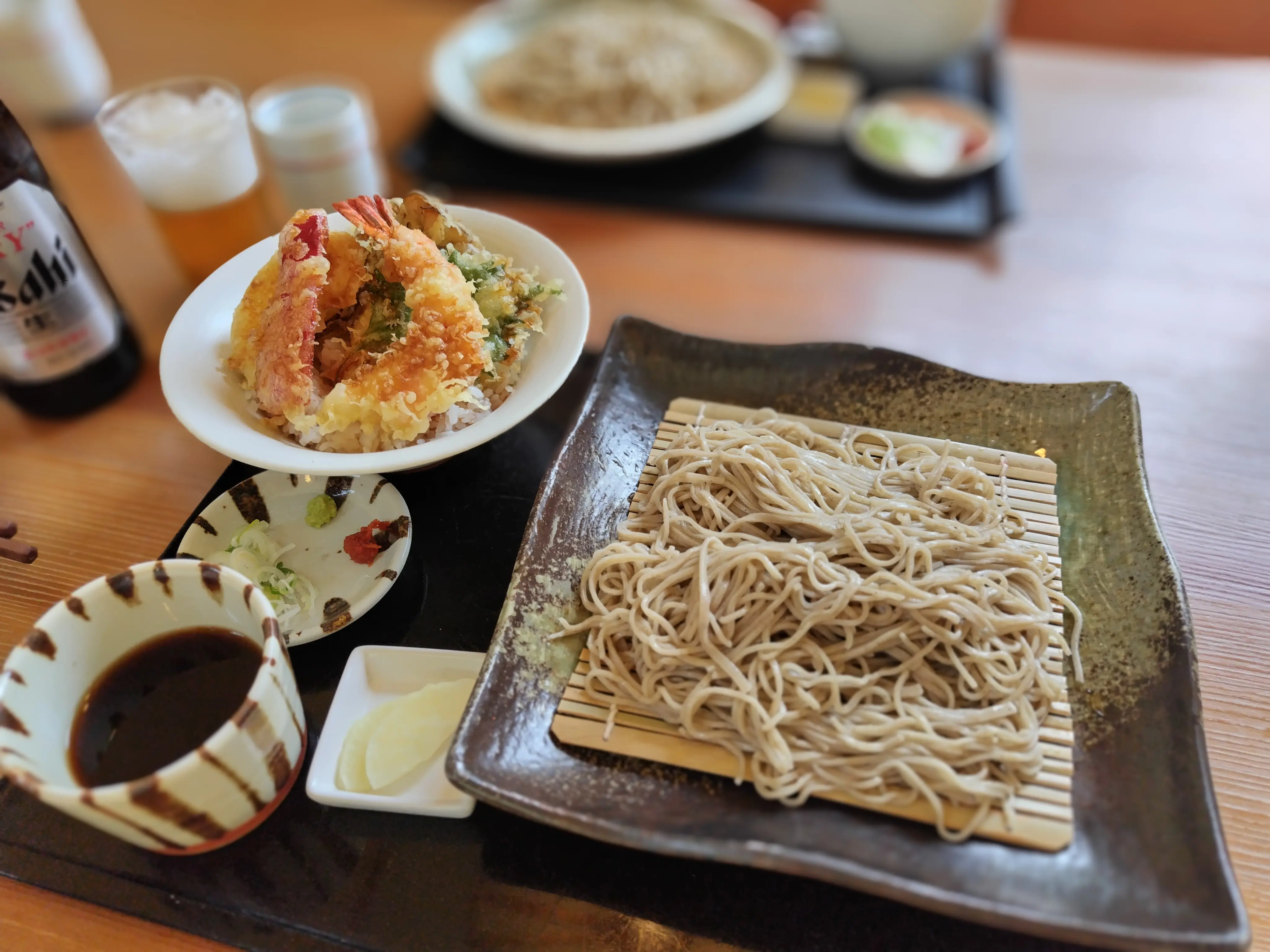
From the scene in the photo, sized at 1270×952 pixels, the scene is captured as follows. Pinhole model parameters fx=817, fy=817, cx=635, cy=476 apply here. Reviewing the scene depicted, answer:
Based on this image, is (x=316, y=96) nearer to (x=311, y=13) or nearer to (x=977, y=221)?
(x=311, y=13)

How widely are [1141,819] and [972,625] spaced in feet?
1.12

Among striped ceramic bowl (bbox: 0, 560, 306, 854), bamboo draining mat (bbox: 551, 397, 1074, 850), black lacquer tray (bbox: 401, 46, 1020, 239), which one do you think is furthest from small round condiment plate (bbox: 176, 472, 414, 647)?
black lacquer tray (bbox: 401, 46, 1020, 239)

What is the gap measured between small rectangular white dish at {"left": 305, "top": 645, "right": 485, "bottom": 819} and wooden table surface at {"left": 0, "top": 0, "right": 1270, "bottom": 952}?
0.66 feet

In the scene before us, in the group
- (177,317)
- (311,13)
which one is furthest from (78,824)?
(311,13)

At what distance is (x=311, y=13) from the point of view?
374cm

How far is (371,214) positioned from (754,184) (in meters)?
1.56

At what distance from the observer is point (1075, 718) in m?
1.30

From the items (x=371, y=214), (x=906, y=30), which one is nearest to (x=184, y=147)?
(x=371, y=214)

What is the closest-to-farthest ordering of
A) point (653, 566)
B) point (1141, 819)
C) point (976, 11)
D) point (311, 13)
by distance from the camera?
point (1141, 819)
point (653, 566)
point (976, 11)
point (311, 13)

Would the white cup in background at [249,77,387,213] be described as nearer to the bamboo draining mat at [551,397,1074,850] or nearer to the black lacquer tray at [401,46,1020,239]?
the black lacquer tray at [401,46,1020,239]

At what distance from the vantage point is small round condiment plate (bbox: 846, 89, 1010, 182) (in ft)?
8.64

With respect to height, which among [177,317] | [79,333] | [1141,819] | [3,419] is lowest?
[1141,819]

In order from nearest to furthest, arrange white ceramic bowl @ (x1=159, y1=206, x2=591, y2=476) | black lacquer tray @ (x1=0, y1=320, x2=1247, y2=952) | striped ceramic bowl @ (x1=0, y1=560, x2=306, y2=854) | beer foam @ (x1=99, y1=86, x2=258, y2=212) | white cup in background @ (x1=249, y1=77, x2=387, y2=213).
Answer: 1. striped ceramic bowl @ (x1=0, y1=560, x2=306, y2=854)
2. black lacquer tray @ (x1=0, y1=320, x2=1247, y2=952)
3. white ceramic bowl @ (x1=159, y1=206, x2=591, y2=476)
4. beer foam @ (x1=99, y1=86, x2=258, y2=212)
5. white cup in background @ (x1=249, y1=77, x2=387, y2=213)

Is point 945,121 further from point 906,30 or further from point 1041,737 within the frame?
point 1041,737
